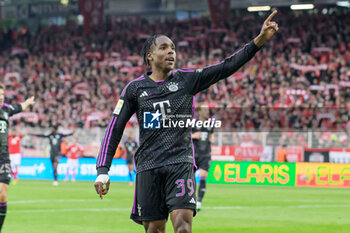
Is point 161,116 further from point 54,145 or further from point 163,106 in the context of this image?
point 54,145

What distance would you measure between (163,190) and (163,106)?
772 millimetres

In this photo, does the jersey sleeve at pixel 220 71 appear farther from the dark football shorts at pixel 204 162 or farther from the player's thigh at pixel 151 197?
the dark football shorts at pixel 204 162

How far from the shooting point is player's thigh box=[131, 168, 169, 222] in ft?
20.6

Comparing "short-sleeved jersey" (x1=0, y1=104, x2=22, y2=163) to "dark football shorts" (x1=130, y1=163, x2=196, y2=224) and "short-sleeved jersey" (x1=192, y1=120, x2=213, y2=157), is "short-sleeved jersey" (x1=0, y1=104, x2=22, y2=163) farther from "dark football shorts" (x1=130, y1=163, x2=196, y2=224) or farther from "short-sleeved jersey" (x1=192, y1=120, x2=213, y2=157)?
"short-sleeved jersey" (x1=192, y1=120, x2=213, y2=157)

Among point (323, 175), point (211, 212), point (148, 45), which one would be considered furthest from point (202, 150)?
point (323, 175)

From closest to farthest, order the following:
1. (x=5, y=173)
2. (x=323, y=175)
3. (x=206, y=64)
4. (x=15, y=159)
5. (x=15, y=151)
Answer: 1. (x=5, y=173)
2. (x=323, y=175)
3. (x=15, y=159)
4. (x=15, y=151)
5. (x=206, y=64)

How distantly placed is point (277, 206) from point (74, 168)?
1441 centimetres

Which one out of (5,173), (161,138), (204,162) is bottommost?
(204,162)

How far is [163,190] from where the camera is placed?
20.7 feet

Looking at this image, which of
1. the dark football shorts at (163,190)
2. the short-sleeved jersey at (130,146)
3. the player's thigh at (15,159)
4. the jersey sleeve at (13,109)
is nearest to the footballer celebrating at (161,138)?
the dark football shorts at (163,190)

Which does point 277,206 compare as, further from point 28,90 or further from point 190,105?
point 28,90

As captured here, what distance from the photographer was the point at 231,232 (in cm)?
1166

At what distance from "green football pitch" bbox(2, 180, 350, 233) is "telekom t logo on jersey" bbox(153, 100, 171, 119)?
585 centimetres

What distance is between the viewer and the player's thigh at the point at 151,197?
6266 millimetres
